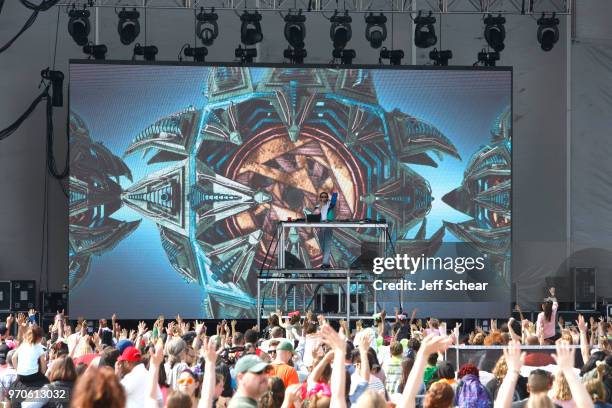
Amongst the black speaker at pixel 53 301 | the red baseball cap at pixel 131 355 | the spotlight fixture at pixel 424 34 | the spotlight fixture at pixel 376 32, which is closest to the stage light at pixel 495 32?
the spotlight fixture at pixel 424 34

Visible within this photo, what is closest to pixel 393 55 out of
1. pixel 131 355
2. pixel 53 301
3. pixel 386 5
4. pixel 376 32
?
pixel 376 32

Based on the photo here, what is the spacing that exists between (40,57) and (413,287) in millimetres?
8477

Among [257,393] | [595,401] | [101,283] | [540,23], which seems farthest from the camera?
[540,23]

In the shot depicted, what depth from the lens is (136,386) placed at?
23.5 ft

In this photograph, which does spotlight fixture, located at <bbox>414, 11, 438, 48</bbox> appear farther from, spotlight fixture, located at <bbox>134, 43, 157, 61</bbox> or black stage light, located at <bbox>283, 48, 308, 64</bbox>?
spotlight fixture, located at <bbox>134, 43, 157, 61</bbox>

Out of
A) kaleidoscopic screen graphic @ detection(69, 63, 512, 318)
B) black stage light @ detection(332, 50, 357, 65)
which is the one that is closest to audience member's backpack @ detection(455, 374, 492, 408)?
kaleidoscopic screen graphic @ detection(69, 63, 512, 318)

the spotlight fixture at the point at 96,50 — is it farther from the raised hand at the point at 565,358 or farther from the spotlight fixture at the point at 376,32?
the raised hand at the point at 565,358

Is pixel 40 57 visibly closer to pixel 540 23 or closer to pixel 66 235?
pixel 66 235

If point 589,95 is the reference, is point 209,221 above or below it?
below

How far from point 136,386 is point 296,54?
14743 mm

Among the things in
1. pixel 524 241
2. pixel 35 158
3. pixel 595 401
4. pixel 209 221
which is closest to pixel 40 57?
pixel 35 158

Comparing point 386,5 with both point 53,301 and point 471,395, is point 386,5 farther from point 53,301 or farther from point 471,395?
point 471,395

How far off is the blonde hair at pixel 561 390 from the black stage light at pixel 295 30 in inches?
605

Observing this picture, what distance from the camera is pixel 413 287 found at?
20438 mm
